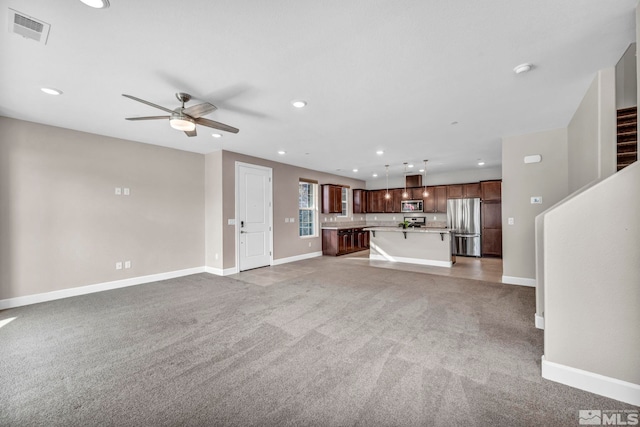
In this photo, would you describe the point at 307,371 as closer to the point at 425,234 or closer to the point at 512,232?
the point at 512,232

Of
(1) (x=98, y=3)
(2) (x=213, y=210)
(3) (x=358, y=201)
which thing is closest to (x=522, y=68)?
(1) (x=98, y=3)

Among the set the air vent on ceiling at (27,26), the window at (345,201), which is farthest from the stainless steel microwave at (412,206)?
the air vent on ceiling at (27,26)

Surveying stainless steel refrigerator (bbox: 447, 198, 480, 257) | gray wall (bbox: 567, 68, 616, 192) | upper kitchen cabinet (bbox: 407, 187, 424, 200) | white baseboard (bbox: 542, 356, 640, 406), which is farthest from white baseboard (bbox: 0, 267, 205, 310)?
stainless steel refrigerator (bbox: 447, 198, 480, 257)

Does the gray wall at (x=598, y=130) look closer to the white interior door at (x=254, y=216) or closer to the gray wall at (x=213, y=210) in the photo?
the white interior door at (x=254, y=216)

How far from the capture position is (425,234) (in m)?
6.37

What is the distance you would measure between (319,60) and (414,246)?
542 centimetres

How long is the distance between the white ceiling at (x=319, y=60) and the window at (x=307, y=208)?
3.67 meters

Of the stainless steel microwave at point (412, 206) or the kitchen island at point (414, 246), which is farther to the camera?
the stainless steel microwave at point (412, 206)

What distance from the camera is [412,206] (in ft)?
29.0

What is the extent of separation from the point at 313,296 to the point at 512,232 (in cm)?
365

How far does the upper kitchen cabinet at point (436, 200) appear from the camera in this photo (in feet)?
26.9

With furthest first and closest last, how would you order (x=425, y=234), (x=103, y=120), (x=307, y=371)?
(x=425, y=234), (x=103, y=120), (x=307, y=371)

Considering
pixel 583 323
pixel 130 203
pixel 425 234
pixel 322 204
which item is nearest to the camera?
pixel 583 323

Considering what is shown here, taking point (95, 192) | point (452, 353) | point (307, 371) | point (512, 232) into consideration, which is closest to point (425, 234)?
point (512, 232)
